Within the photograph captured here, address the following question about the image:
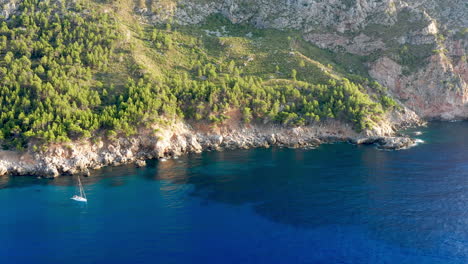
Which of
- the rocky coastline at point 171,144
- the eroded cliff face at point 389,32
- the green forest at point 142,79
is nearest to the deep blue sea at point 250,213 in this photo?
the rocky coastline at point 171,144

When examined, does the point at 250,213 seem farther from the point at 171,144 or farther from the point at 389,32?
the point at 389,32

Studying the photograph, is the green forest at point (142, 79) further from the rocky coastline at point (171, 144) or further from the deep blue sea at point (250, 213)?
the deep blue sea at point (250, 213)

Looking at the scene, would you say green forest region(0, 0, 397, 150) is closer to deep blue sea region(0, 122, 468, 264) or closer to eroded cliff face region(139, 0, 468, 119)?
eroded cliff face region(139, 0, 468, 119)

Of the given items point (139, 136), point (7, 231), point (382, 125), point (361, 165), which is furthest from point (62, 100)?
point (382, 125)

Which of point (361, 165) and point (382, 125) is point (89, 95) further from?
point (382, 125)

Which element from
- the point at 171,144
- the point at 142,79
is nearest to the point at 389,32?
the point at 142,79
